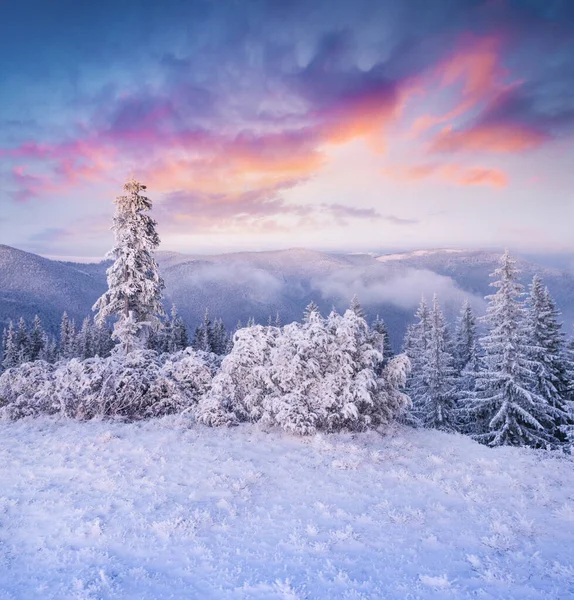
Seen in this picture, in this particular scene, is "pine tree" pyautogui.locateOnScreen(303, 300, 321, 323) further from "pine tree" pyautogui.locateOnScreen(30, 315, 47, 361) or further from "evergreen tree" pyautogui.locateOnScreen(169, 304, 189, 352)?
"pine tree" pyautogui.locateOnScreen(30, 315, 47, 361)

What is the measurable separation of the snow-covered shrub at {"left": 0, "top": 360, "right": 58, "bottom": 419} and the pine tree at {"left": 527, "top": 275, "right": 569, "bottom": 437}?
25.7 metres

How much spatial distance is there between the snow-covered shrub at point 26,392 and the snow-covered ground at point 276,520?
2.89m

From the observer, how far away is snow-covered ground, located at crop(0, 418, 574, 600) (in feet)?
18.0

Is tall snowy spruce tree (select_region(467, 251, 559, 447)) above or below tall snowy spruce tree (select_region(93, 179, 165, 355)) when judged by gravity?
below

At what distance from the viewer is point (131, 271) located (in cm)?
1952

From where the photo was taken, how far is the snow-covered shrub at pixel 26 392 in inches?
566

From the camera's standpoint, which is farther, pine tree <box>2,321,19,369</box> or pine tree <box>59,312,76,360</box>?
pine tree <box>59,312,76,360</box>

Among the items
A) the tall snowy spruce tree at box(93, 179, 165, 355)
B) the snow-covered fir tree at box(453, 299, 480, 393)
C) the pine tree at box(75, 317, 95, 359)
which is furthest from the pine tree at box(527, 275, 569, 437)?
the pine tree at box(75, 317, 95, 359)

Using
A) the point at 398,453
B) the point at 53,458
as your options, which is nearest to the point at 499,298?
the point at 398,453

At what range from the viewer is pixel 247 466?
9969 millimetres

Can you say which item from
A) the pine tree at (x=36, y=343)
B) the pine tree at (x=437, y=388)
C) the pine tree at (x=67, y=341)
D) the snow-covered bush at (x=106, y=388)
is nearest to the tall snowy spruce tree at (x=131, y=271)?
the snow-covered bush at (x=106, y=388)

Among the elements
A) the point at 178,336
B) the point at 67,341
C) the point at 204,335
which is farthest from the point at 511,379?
the point at 67,341

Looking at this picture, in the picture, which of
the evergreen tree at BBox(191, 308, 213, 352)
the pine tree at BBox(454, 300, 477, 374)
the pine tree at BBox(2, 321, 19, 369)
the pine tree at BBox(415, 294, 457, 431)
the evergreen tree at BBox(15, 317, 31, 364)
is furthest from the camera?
the evergreen tree at BBox(191, 308, 213, 352)

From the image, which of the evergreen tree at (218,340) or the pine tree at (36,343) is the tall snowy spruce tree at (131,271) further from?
the pine tree at (36,343)
